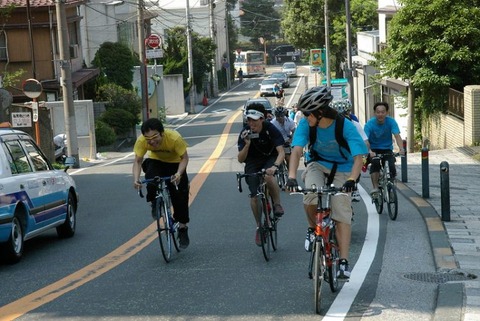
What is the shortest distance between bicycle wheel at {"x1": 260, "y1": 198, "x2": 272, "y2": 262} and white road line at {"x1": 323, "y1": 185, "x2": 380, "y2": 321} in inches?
41.5

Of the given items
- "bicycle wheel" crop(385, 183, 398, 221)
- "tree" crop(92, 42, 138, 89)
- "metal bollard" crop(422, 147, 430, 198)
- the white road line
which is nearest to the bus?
"tree" crop(92, 42, 138, 89)

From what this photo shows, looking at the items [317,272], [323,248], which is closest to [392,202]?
[323,248]

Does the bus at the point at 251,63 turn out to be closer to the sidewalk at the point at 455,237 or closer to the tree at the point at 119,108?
the tree at the point at 119,108

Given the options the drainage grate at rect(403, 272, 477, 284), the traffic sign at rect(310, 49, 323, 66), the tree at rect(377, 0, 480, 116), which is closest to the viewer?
the drainage grate at rect(403, 272, 477, 284)

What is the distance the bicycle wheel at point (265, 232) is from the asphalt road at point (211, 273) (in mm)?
164

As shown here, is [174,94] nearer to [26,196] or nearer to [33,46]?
[33,46]

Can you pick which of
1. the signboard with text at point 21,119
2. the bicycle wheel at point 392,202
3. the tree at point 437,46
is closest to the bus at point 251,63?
the tree at point 437,46

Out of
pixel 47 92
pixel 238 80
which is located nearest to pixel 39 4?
pixel 47 92

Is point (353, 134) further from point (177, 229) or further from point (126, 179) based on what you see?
point (126, 179)

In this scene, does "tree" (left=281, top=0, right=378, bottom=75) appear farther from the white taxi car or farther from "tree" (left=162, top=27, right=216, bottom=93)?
the white taxi car

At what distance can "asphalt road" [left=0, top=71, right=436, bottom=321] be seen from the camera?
8.48 metres

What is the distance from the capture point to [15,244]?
11.6m

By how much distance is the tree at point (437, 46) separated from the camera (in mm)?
31469

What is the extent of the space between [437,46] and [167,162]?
856 inches
